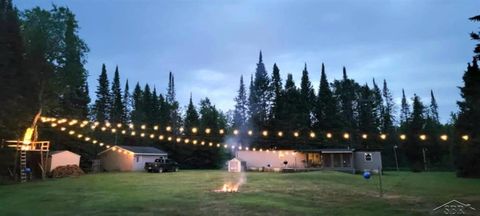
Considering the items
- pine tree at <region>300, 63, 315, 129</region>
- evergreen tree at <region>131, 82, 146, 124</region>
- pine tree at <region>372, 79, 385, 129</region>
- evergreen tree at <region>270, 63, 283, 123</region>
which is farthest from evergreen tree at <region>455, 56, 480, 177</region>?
evergreen tree at <region>131, 82, 146, 124</region>

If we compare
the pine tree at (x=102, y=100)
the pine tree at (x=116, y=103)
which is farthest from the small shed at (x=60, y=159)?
the pine tree at (x=116, y=103)

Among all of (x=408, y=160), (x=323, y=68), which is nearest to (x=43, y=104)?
(x=323, y=68)

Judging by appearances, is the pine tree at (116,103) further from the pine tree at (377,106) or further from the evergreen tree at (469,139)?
the evergreen tree at (469,139)

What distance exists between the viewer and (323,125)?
162 feet

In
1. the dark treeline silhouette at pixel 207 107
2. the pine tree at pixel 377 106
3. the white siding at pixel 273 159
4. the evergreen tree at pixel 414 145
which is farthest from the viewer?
the pine tree at pixel 377 106

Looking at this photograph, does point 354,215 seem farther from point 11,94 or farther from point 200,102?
point 200,102

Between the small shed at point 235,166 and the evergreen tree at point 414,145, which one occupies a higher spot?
the evergreen tree at point 414,145

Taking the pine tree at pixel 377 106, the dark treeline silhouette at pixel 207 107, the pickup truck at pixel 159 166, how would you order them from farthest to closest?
the pine tree at pixel 377 106
the pickup truck at pixel 159 166
the dark treeline silhouette at pixel 207 107

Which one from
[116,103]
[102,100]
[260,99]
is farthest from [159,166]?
[116,103]

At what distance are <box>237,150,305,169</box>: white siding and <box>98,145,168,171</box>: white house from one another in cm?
977

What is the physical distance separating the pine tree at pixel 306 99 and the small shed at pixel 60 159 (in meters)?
28.4

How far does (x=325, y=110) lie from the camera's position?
50156 mm

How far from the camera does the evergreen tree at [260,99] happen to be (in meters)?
50.5

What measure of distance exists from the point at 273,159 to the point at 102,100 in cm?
2707
